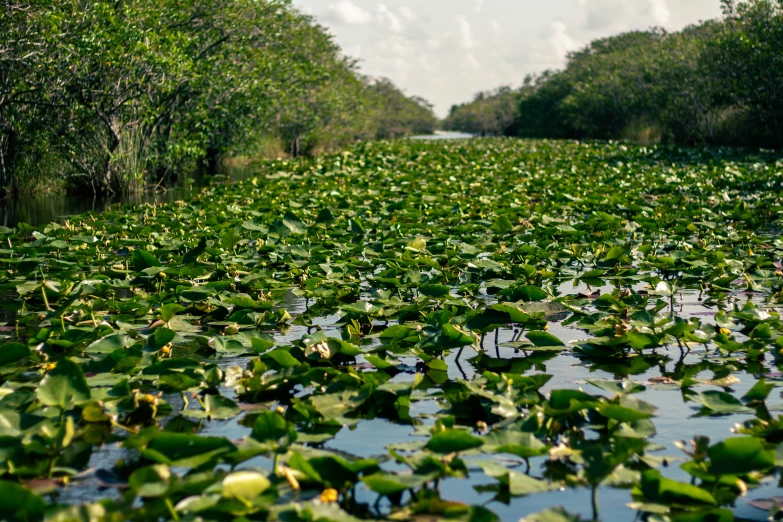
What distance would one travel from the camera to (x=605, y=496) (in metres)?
2.28

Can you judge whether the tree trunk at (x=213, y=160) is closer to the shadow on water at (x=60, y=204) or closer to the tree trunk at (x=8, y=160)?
the shadow on water at (x=60, y=204)

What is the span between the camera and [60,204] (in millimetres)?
11984

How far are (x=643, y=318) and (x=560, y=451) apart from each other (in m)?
1.63

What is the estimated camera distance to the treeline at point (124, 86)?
34.3 feet

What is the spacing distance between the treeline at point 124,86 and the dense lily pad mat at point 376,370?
375 cm

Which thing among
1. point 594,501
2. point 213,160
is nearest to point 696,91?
point 213,160

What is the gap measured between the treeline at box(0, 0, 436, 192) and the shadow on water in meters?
0.29

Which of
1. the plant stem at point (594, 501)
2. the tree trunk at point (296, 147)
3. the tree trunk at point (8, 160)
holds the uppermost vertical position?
the tree trunk at point (296, 147)

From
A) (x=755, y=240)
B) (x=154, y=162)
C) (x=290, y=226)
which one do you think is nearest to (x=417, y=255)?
(x=290, y=226)

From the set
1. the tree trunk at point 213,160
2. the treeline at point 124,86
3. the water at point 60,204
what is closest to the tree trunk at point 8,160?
the treeline at point 124,86

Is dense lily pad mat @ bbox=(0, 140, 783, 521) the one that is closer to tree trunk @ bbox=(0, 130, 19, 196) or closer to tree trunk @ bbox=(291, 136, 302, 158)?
tree trunk @ bbox=(0, 130, 19, 196)

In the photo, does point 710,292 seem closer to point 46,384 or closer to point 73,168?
point 46,384

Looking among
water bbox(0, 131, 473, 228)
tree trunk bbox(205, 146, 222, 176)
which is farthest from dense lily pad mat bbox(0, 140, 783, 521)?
tree trunk bbox(205, 146, 222, 176)

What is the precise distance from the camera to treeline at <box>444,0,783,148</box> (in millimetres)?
22234
